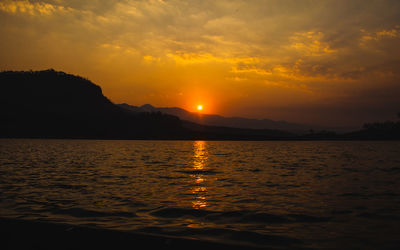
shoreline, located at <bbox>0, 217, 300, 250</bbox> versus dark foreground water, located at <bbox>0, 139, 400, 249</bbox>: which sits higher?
shoreline, located at <bbox>0, 217, 300, 250</bbox>

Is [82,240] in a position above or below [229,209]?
above

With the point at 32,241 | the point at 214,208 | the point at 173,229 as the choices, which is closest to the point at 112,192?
the point at 214,208

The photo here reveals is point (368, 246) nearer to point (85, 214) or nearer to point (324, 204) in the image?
point (324, 204)

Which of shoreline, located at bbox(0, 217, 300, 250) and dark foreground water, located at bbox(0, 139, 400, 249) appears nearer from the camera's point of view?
shoreline, located at bbox(0, 217, 300, 250)

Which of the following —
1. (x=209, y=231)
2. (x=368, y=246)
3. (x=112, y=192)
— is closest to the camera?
(x=368, y=246)

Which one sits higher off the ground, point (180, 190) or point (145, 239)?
point (145, 239)

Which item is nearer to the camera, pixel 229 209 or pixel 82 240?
pixel 82 240

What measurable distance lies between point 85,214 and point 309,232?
10.4m

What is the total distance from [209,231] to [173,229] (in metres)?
1.52

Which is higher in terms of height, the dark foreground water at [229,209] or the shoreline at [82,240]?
the shoreline at [82,240]

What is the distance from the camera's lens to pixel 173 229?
40.4 feet

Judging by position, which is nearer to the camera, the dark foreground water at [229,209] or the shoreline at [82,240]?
the shoreline at [82,240]

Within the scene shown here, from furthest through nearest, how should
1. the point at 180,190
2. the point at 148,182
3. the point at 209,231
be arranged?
the point at 148,182, the point at 180,190, the point at 209,231

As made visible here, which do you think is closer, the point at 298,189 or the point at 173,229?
the point at 173,229
